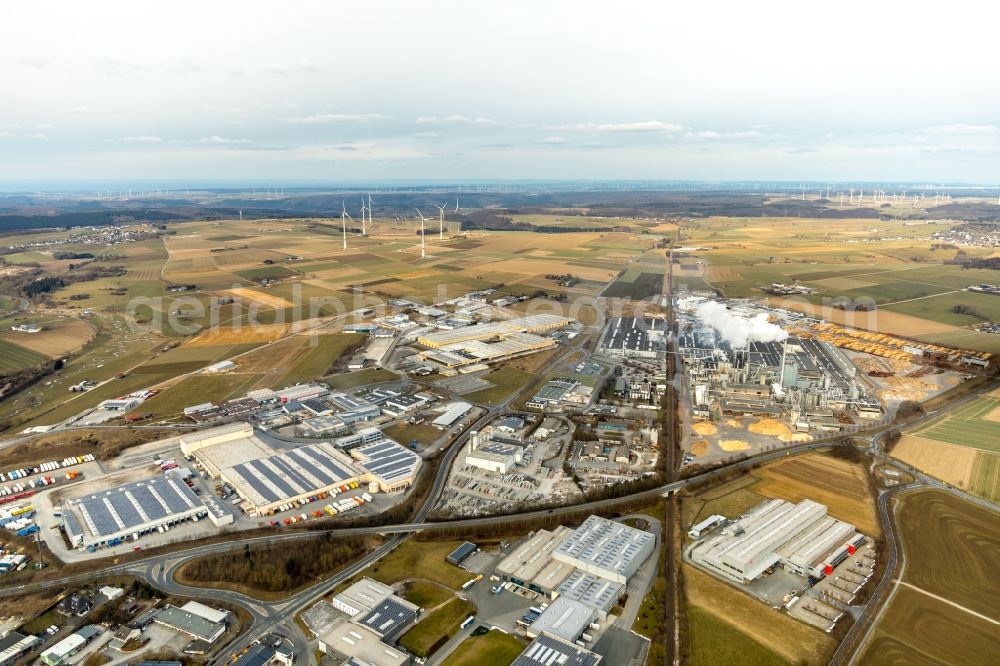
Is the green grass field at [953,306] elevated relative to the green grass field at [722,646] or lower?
elevated

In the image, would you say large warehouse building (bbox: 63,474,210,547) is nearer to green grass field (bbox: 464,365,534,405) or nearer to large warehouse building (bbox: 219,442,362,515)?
large warehouse building (bbox: 219,442,362,515)

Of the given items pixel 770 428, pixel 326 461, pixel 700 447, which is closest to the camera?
pixel 326 461

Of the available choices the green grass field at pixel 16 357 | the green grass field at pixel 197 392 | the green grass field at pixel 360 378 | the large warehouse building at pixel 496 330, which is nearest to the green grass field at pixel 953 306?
the large warehouse building at pixel 496 330

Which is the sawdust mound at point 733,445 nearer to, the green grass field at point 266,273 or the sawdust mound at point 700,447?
the sawdust mound at point 700,447

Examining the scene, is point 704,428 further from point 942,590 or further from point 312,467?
point 312,467

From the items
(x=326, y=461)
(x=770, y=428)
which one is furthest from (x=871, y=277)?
(x=326, y=461)

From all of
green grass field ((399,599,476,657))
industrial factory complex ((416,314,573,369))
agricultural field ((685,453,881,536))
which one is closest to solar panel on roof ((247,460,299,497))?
green grass field ((399,599,476,657))
